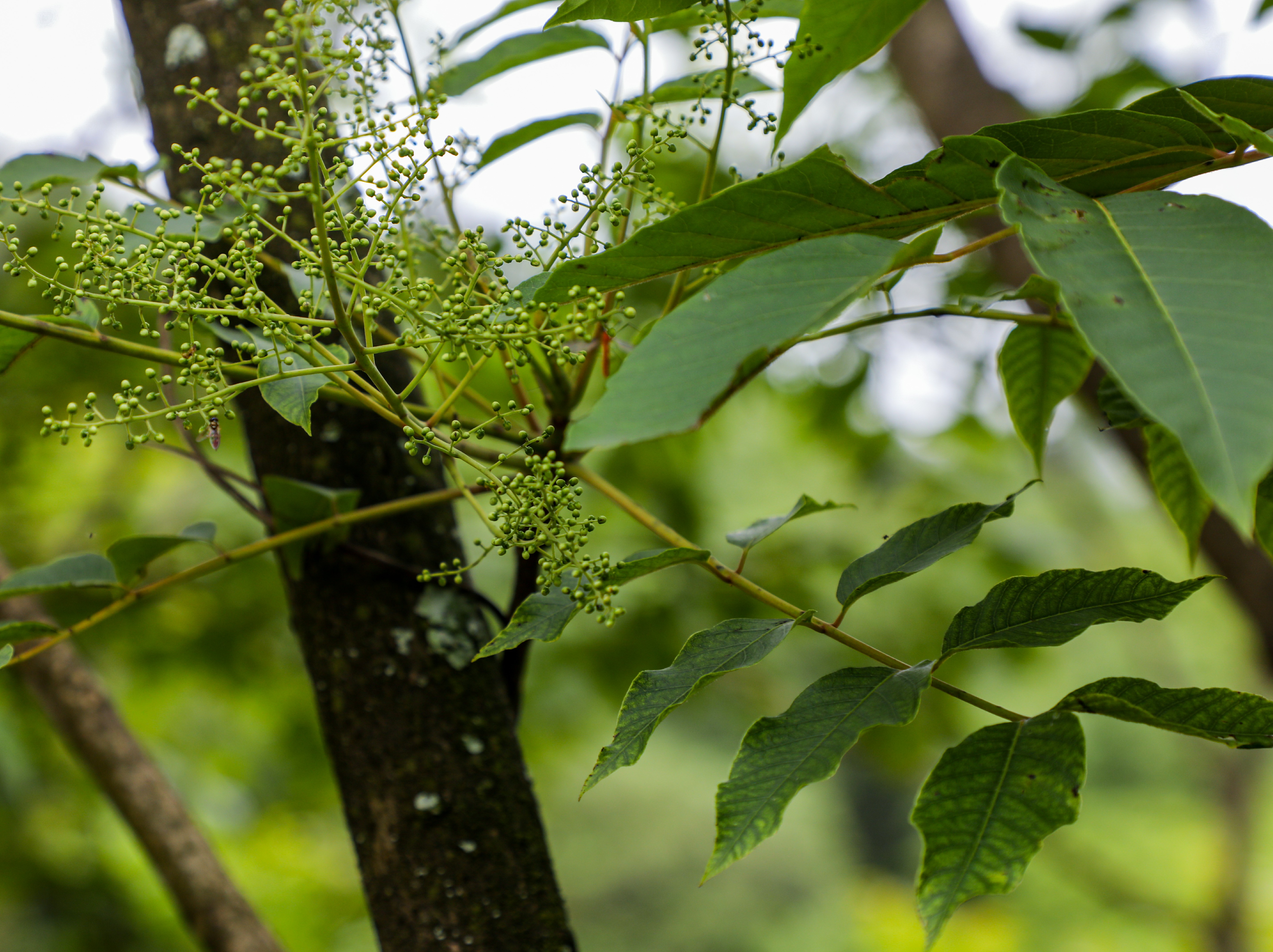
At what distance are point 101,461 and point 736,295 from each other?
2.90 m

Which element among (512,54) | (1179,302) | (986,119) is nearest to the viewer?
(1179,302)

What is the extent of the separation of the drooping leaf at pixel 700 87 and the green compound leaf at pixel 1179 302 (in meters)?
0.33

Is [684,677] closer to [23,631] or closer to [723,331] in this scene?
[723,331]

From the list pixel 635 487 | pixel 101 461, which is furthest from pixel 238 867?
pixel 635 487

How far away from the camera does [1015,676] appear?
6.93 feet

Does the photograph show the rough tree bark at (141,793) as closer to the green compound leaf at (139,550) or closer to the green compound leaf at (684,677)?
the green compound leaf at (139,550)

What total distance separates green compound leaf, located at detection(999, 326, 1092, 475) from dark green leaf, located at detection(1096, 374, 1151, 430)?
0.03 m

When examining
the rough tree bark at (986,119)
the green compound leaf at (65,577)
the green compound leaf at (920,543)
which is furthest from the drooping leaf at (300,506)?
the rough tree bark at (986,119)

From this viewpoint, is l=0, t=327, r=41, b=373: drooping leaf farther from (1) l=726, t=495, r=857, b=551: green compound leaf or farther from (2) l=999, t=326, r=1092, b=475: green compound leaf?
(2) l=999, t=326, r=1092, b=475: green compound leaf

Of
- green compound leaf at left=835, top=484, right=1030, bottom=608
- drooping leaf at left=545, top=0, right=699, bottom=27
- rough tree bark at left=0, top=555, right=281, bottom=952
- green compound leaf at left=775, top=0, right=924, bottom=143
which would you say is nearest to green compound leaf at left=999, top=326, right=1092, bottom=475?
green compound leaf at left=835, top=484, right=1030, bottom=608

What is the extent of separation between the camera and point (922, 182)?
41 centimetres

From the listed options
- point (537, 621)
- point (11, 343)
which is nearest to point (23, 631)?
point (11, 343)

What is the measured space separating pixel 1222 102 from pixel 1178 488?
31 centimetres

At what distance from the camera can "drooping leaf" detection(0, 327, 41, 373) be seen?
0.58 meters
